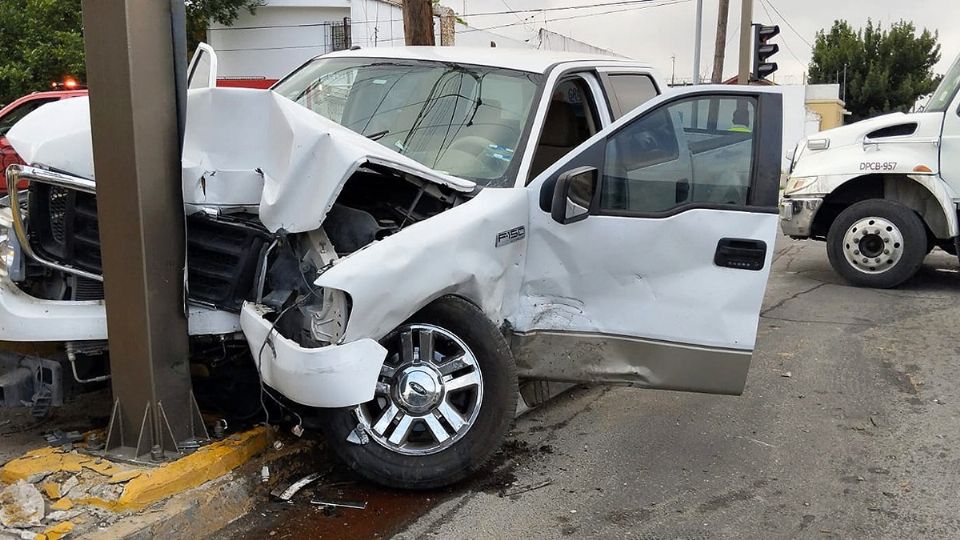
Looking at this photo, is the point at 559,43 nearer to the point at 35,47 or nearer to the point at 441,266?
the point at 35,47

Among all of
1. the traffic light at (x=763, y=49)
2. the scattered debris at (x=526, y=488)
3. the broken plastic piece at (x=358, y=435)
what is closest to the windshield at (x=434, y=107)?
the broken plastic piece at (x=358, y=435)

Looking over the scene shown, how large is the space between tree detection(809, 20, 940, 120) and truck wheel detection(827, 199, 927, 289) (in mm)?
44107

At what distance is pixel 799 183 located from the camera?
9.66 m

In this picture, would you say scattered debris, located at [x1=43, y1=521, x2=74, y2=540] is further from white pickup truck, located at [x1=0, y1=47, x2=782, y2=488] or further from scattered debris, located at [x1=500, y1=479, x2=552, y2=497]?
scattered debris, located at [x1=500, y1=479, x2=552, y2=497]

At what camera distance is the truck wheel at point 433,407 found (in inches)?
153

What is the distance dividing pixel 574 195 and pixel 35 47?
70.0ft

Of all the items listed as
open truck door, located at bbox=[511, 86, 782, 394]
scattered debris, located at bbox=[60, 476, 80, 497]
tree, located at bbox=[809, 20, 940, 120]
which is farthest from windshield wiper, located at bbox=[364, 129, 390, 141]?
tree, located at bbox=[809, 20, 940, 120]

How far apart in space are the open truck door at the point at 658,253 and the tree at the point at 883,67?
49728 millimetres

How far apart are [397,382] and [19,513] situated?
1.61m

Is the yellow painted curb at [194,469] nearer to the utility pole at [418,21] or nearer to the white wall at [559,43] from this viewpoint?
the utility pole at [418,21]

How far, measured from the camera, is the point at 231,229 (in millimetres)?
3912

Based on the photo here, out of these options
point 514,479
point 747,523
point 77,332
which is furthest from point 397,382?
point 747,523

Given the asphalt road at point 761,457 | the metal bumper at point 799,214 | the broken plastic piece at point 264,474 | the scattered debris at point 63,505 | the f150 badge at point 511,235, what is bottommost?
the asphalt road at point 761,457

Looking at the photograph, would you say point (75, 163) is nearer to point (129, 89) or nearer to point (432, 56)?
point (129, 89)
